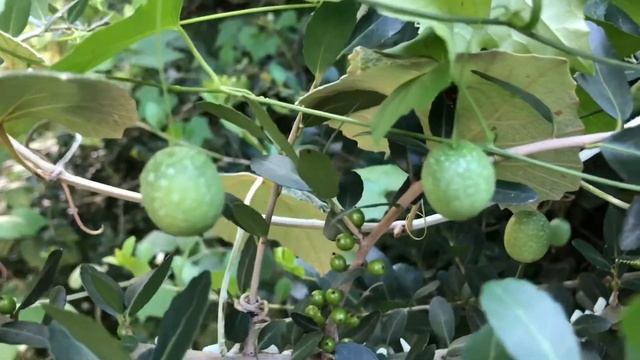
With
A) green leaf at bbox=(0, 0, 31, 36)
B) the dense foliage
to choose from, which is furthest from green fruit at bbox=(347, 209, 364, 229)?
green leaf at bbox=(0, 0, 31, 36)

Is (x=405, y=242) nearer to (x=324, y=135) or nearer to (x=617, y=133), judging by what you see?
(x=324, y=135)

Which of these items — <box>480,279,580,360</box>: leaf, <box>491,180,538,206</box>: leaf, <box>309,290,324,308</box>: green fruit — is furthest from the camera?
<box>309,290,324,308</box>: green fruit

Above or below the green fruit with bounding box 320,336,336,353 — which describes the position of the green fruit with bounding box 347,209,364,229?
→ above

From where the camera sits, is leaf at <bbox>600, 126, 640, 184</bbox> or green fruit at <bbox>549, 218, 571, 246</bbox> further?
green fruit at <bbox>549, 218, 571, 246</bbox>

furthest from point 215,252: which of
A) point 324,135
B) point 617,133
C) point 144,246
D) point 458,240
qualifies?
point 617,133

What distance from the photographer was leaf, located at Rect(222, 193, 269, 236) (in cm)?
39

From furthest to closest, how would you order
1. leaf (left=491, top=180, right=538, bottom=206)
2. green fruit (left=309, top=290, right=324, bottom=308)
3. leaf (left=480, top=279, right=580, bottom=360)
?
green fruit (left=309, top=290, right=324, bottom=308), leaf (left=491, top=180, right=538, bottom=206), leaf (left=480, top=279, right=580, bottom=360)

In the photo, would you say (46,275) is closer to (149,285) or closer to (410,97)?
(149,285)

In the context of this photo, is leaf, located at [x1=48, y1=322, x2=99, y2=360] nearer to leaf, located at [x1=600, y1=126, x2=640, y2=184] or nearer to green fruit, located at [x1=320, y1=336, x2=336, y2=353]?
green fruit, located at [x1=320, y1=336, x2=336, y2=353]

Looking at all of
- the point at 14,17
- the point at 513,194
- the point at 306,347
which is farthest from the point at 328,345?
the point at 14,17

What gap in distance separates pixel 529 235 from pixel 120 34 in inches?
8.7

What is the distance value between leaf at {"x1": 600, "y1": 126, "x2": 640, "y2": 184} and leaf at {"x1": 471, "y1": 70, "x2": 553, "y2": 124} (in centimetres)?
3

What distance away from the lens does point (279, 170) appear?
0.39m

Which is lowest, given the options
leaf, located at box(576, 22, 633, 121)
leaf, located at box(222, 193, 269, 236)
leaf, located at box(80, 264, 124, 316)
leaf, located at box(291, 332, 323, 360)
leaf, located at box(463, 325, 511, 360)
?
leaf, located at box(291, 332, 323, 360)
